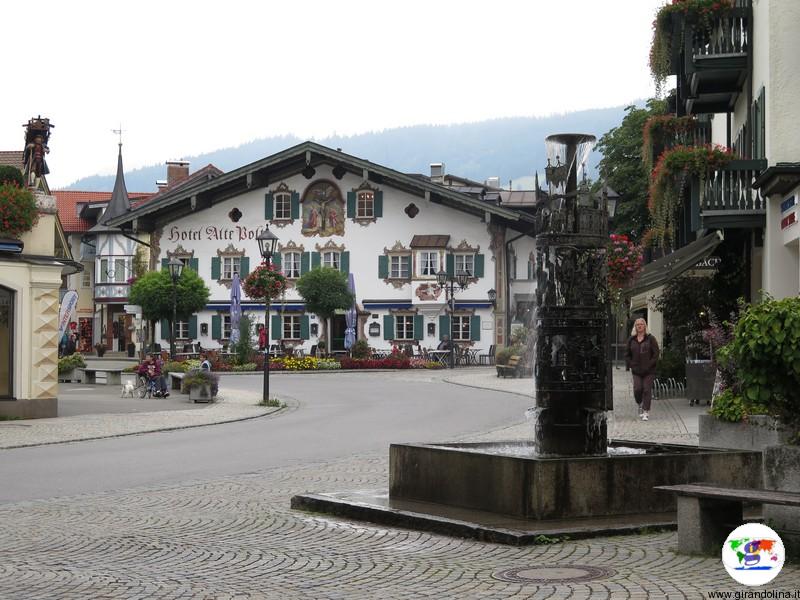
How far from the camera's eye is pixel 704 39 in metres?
24.6

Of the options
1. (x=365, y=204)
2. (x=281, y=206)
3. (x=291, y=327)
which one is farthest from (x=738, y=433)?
(x=281, y=206)

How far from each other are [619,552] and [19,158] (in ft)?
87.1

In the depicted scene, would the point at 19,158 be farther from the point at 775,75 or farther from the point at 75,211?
the point at 75,211

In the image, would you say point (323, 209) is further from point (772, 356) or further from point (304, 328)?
point (772, 356)

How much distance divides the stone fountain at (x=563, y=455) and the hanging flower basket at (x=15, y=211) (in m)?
14.3

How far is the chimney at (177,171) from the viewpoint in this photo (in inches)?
3465

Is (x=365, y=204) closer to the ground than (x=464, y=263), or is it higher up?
higher up

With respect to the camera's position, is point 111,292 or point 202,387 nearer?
point 202,387

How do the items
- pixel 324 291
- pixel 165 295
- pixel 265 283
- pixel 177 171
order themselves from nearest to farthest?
pixel 265 283 → pixel 324 291 → pixel 165 295 → pixel 177 171

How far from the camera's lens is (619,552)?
874 centimetres

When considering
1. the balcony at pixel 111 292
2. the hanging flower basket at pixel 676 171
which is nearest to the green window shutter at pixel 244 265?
the balcony at pixel 111 292

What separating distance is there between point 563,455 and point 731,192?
520 inches

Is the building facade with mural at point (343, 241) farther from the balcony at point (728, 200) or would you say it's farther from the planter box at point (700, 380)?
the balcony at point (728, 200)

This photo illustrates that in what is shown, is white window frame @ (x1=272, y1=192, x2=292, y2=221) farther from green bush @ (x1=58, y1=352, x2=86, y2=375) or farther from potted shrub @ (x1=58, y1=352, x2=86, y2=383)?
potted shrub @ (x1=58, y1=352, x2=86, y2=383)
